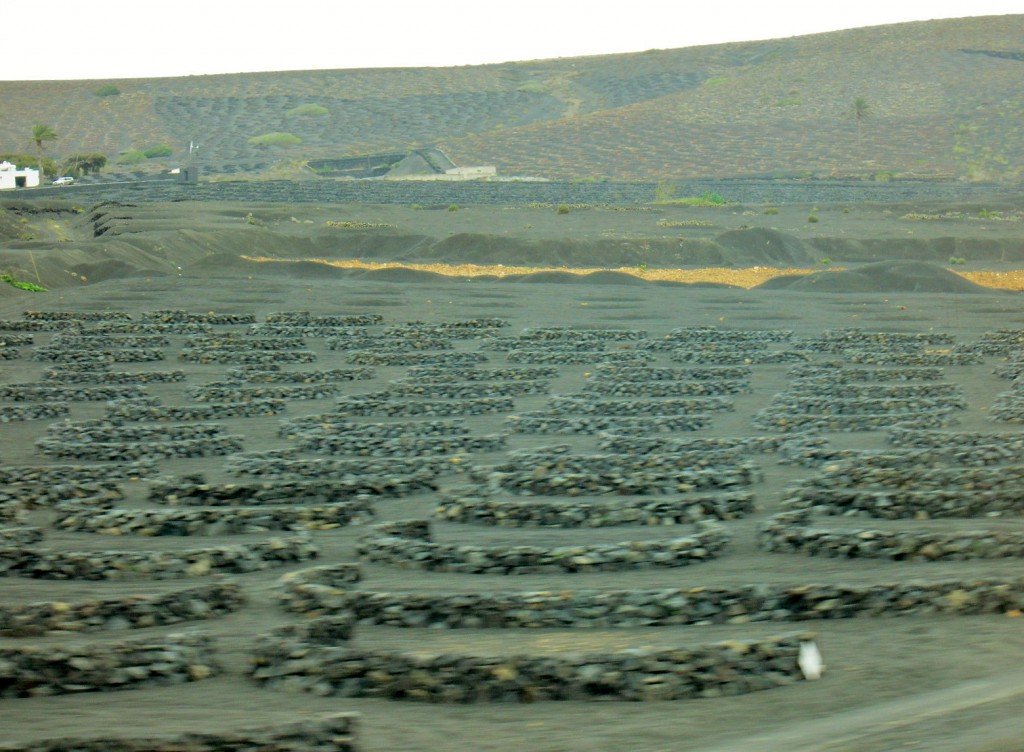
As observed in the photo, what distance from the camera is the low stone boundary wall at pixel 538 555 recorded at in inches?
490

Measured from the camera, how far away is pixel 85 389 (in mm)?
26406

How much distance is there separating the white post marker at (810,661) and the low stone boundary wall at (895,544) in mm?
3719

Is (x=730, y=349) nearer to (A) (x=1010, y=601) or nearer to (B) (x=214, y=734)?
(A) (x=1010, y=601)

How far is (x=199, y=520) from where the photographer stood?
14500 millimetres

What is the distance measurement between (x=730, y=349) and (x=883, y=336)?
539cm

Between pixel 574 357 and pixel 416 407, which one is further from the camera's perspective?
pixel 574 357

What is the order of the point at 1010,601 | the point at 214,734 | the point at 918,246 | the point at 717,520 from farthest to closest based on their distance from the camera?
the point at 918,246 → the point at 717,520 → the point at 1010,601 → the point at 214,734

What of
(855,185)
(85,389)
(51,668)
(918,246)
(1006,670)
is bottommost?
(1006,670)

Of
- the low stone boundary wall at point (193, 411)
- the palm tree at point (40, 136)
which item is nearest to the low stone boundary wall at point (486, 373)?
the low stone boundary wall at point (193, 411)

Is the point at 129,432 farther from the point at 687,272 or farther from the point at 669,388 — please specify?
the point at 687,272

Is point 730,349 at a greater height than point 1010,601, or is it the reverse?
Result: point 730,349

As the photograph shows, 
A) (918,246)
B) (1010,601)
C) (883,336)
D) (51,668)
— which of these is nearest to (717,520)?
(1010,601)

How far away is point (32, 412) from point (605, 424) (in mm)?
11387

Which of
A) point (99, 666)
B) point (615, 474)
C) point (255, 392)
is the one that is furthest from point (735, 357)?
point (99, 666)
